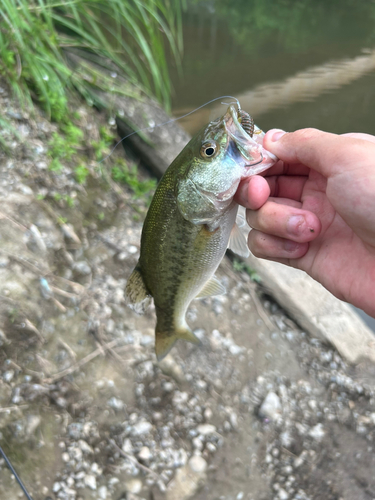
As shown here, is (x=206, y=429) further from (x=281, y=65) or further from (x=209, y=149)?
(x=281, y=65)

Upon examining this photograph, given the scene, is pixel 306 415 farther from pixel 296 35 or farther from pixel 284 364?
pixel 296 35

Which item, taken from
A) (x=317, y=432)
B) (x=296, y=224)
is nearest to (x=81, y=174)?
(x=296, y=224)

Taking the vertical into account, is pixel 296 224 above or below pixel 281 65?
above

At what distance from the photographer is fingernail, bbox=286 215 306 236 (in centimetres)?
171

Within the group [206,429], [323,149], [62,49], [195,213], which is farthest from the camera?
[62,49]

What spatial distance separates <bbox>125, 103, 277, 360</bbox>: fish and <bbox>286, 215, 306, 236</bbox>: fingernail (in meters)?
0.27

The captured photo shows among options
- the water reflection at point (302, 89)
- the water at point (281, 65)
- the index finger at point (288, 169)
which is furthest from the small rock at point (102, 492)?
the water reflection at point (302, 89)

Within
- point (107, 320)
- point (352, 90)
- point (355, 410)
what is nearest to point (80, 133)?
point (107, 320)

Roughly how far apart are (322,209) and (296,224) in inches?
13.3

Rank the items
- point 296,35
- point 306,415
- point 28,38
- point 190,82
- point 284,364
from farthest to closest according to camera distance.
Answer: point 296,35 < point 190,82 < point 28,38 < point 284,364 < point 306,415

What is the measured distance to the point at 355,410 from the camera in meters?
2.74

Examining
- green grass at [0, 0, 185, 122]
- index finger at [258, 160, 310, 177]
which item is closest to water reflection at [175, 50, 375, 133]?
green grass at [0, 0, 185, 122]

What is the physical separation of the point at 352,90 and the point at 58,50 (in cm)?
589

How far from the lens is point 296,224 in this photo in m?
1.72
